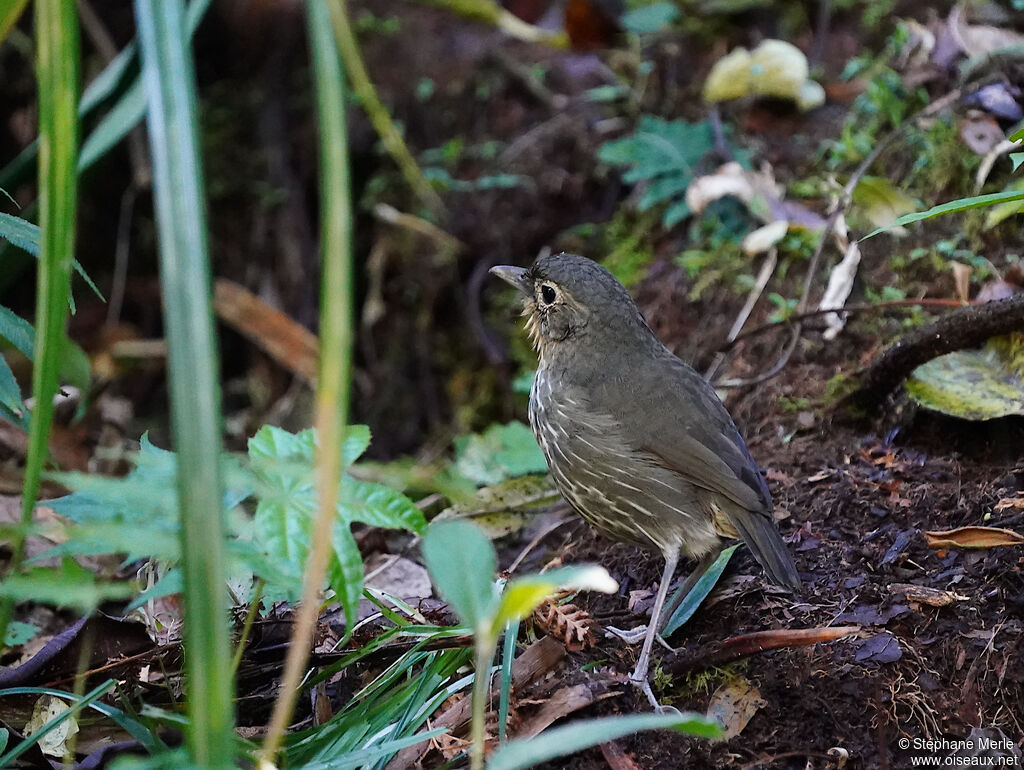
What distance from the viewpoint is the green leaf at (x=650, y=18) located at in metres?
5.27

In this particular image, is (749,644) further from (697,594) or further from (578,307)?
(578,307)

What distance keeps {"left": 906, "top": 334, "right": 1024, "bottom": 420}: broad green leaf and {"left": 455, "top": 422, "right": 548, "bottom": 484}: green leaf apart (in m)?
1.33

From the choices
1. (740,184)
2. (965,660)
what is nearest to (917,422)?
(965,660)

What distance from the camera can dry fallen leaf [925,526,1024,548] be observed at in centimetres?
253

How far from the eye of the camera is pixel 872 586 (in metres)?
2.54

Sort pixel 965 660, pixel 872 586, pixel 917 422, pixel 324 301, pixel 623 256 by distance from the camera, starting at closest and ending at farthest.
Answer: pixel 324 301, pixel 965 660, pixel 872 586, pixel 917 422, pixel 623 256

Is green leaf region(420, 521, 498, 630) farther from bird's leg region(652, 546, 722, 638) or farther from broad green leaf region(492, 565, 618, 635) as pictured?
bird's leg region(652, 546, 722, 638)

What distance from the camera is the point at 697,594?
2674mm

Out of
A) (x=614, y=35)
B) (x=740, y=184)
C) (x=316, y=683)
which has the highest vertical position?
(x=614, y=35)

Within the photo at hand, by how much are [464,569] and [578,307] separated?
189cm

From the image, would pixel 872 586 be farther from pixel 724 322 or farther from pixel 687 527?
pixel 724 322

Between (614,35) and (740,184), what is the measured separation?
6.25 ft

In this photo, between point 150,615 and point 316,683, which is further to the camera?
point 150,615

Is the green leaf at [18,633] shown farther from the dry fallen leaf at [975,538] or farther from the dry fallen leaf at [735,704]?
the dry fallen leaf at [975,538]
